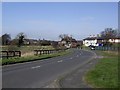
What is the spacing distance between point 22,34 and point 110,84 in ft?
438

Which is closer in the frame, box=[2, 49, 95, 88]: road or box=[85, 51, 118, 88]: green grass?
box=[85, 51, 118, 88]: green grass

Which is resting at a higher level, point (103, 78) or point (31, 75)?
point (103, 78)

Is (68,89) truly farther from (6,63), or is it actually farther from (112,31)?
(112,31)

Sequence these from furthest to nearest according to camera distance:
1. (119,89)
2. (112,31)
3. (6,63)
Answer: (112,31) → (6,63) → (119,89)

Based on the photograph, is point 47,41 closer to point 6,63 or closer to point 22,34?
point 22,34

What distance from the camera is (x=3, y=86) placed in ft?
48.4

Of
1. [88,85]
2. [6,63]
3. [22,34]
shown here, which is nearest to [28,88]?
[88,85]

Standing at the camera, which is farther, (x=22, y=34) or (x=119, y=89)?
(x=22, y=34)

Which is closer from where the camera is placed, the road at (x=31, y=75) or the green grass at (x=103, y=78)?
the green grass at (x=103, y=78)

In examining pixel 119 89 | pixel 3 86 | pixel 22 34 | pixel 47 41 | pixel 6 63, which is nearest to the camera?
pixel 119 89

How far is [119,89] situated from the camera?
528 inches

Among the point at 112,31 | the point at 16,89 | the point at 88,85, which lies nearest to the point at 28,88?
the point at 16,89

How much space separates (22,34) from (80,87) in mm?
133795

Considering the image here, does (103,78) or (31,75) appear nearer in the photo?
(103,78)
